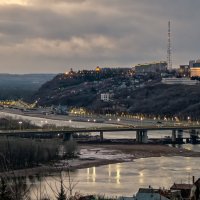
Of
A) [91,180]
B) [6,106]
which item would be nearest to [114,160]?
[91,180]

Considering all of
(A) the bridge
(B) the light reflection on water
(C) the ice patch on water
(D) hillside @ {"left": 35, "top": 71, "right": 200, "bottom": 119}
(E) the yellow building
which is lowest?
(B) the light reflection on water

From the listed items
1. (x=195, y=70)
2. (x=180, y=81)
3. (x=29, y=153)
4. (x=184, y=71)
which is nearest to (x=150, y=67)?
(x=184, y=71)

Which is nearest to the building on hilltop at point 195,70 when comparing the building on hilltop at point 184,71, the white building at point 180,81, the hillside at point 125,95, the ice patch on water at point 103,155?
the building on hilltop at point 184,71

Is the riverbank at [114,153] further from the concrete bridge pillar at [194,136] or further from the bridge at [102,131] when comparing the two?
the concrete bridge pillar at [194,136]

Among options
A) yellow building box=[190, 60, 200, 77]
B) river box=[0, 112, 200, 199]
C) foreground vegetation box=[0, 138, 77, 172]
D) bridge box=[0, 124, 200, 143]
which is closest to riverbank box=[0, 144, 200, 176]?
foreground vegetation box=[0, 138, 77, 172]

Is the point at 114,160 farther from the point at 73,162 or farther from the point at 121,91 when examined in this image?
the point at 121,91

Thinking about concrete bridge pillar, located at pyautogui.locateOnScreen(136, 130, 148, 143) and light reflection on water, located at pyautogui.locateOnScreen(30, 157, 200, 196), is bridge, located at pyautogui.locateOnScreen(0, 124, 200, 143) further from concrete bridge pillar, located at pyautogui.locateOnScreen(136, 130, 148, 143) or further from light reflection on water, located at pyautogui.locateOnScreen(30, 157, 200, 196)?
light reflection on water, located at pyautogui.locateOnScreen(30, 157, 200, 196)
